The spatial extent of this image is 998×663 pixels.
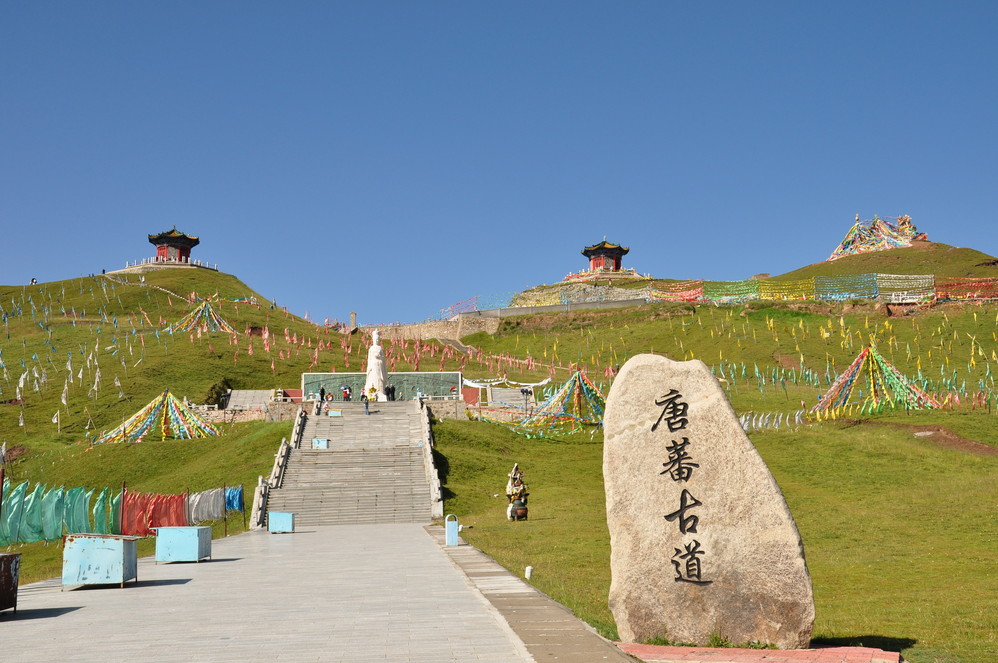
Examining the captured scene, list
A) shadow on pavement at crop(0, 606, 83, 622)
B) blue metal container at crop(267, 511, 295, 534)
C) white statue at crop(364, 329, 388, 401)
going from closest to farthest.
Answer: shadow on pavement at crop(0, 606, 83, 622) → blue metal container at crop(267, 511, 295, 534) → white statue at crop(364, 329, 388, 401)

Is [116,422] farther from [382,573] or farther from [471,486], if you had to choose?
[382,573]

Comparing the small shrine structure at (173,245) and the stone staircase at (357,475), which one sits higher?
the small shrine structure at (173,245)

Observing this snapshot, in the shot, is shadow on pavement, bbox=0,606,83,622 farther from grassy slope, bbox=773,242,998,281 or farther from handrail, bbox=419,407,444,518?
grassy slope, bbox=773,242,998,281

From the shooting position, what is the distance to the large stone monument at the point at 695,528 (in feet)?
34.9

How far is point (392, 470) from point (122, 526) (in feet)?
43.9

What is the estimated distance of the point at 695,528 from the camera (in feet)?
35.8

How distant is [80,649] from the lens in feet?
32.7

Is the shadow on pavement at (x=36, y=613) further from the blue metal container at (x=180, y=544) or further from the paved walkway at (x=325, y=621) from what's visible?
the blue metal container at (x=180, y=544)

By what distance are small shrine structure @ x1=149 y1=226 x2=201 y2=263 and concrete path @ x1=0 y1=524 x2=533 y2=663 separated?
133554 mm

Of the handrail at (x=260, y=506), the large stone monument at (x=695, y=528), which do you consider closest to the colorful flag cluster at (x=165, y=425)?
the handrail at (x=260, y=506)

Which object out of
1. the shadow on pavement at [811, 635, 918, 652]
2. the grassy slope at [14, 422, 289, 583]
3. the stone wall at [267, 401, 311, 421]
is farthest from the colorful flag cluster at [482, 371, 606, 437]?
the shadow on pavement at [811, 635, 918, 652]

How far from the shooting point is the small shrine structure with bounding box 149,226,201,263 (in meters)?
144

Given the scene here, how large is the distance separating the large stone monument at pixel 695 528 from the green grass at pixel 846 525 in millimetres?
1005

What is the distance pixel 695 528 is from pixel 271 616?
19.0 ft
